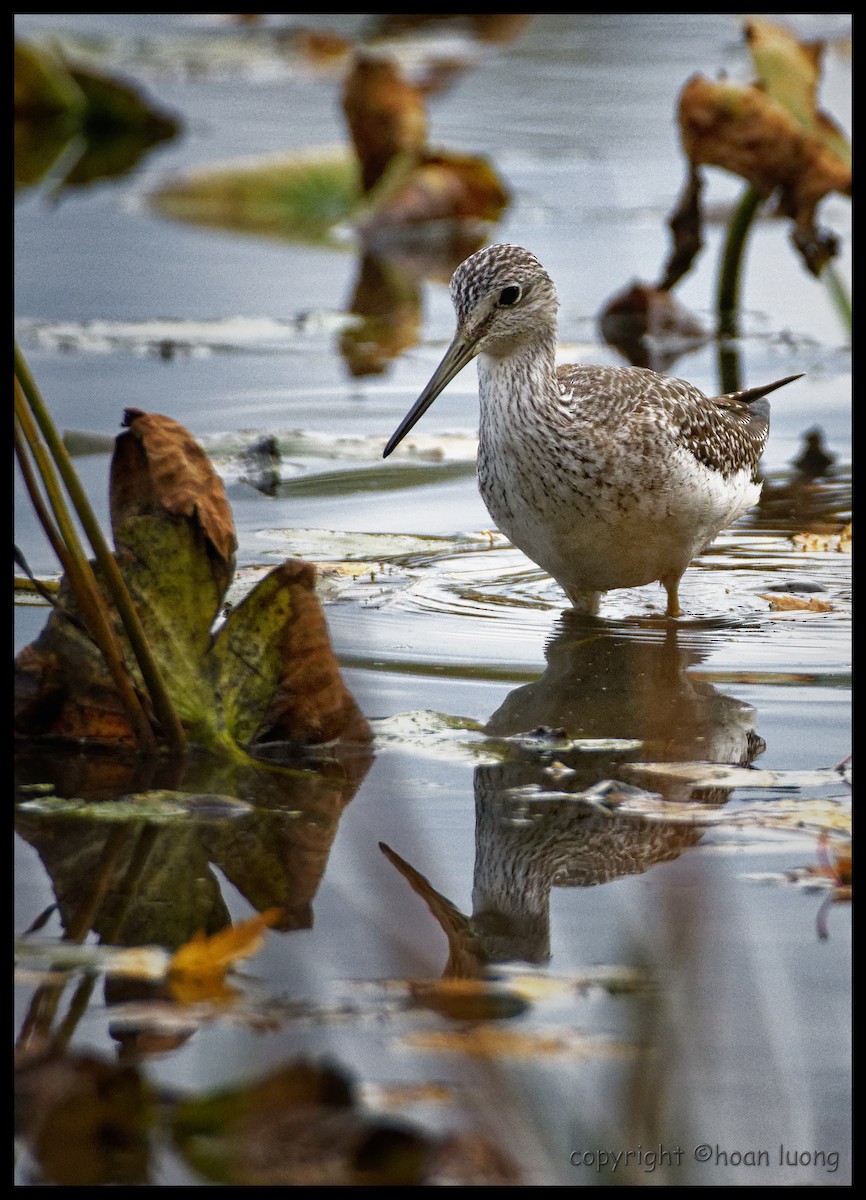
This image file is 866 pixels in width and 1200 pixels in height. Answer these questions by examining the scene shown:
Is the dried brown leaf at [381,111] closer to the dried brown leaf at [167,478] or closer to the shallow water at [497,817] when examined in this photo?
the shallow water at [497,817]

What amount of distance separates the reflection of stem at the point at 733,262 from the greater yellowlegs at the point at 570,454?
3.50 meters

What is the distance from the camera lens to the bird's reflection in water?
376 cm

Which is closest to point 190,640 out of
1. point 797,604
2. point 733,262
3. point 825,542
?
point 797,604

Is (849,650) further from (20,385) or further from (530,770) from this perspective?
(20,385)

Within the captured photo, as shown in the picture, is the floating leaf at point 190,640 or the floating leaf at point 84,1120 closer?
the floating leaf at point 84,1120

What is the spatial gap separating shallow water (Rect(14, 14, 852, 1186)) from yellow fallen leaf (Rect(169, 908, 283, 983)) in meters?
0.05

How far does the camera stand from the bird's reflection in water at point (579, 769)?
3.76 metres

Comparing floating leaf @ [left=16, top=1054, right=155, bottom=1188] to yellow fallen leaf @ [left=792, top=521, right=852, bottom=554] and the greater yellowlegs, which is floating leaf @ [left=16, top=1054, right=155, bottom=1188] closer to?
the greater yellowlegs

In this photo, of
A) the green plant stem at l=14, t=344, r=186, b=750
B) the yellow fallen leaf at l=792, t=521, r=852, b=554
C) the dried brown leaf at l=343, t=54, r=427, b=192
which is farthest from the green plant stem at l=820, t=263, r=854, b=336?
the green plant stem at l=14, t=344, r=186, b=750

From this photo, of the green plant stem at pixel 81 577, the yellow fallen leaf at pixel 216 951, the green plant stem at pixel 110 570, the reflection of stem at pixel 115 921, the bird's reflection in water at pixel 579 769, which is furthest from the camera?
the green plant stem at pixel 81 577

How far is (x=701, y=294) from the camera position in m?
11.5

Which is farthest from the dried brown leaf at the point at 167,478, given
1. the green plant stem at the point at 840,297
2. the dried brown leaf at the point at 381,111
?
the dried brown leaf at the point at 381,111

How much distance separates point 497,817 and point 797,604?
7.48ft
